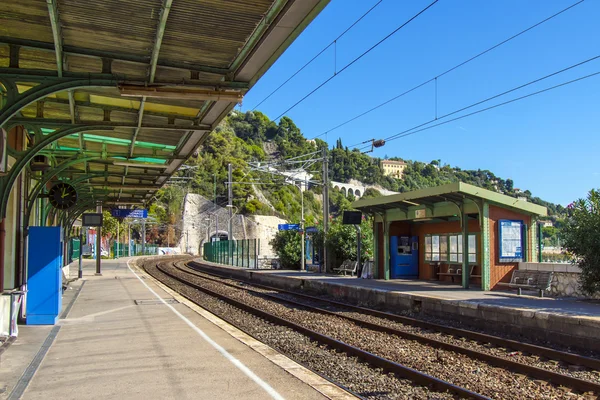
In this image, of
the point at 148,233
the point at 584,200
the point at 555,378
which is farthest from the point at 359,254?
the point at 148,233

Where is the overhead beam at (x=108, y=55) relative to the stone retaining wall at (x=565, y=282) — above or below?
above

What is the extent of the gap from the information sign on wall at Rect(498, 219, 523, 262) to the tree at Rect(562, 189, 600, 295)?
2.71 meters

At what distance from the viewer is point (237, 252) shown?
130ft

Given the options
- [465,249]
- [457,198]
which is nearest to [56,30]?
[457,198]

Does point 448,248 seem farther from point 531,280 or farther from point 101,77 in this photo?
point 101,77

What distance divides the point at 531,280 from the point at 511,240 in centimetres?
177

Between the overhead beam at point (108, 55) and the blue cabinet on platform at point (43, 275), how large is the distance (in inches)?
208

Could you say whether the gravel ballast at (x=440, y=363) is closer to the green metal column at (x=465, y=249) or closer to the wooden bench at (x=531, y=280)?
the wooden bench at (x=531, y=280)

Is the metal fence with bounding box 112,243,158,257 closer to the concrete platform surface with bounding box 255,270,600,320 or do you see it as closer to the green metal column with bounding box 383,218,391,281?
the green metal column with bounding box 383,218,391,281

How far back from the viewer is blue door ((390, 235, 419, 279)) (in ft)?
71.7

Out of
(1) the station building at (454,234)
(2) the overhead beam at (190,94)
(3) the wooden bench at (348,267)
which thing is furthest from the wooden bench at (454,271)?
(2) the overhead beam at (190,94)

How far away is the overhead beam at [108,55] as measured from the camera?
662 centimetres

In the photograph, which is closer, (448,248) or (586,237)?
(586,237)

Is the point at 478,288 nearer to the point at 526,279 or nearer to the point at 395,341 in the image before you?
the point at 526,279
